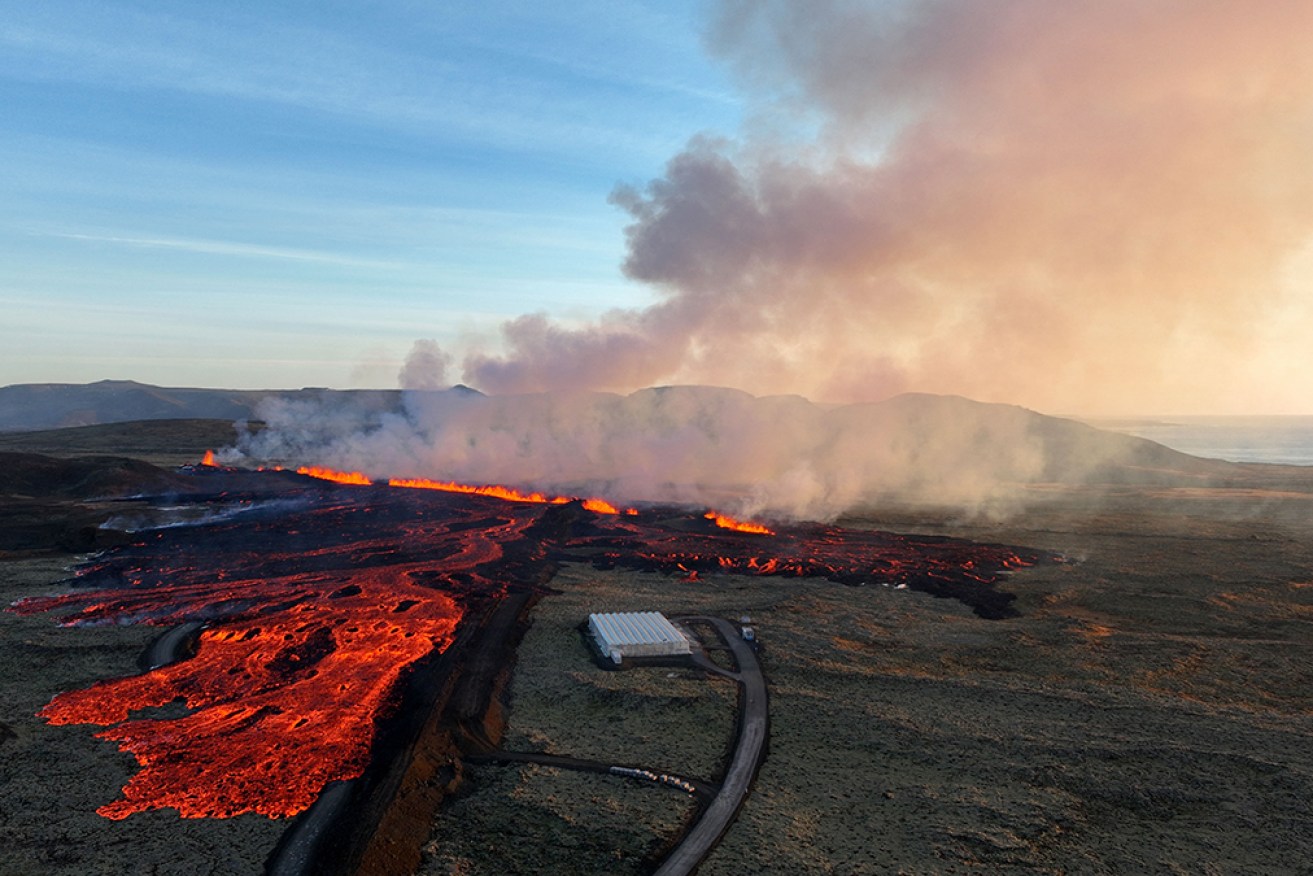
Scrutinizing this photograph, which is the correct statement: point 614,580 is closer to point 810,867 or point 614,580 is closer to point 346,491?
point 810,867

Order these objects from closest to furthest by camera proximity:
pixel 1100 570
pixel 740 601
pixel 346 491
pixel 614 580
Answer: pixel 740 601 → pixel 614 580 → pixel 1100 570 → pixel 346 491

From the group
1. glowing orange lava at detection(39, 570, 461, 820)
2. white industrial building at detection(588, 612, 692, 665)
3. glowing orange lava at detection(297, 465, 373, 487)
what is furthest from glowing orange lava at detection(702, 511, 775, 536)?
glowing orange lava at detection(297, 465, 373, 487)

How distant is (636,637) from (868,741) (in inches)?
549

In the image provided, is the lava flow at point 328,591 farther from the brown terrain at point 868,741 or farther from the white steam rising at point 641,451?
the white steam rising at point 641,451

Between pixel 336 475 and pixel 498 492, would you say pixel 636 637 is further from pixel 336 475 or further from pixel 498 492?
pixel 336 475

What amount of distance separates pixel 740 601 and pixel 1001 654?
16489mm

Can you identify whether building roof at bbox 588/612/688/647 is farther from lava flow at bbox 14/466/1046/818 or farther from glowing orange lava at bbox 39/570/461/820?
glowing orange lava at bbox 39/570/461/820

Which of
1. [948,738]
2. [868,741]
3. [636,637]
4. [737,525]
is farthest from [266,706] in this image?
[737,525]

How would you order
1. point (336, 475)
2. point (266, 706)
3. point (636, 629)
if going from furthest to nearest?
1. point (336, 475)
2. point (636, 629)
3. point (266, 706)

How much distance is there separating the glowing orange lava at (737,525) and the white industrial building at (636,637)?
34887 mm

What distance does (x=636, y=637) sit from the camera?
38.5m

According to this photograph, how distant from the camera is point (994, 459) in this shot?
16012 cm

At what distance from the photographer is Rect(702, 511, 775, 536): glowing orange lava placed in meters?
75.4

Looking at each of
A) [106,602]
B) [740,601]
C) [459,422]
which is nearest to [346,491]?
[459,422]
